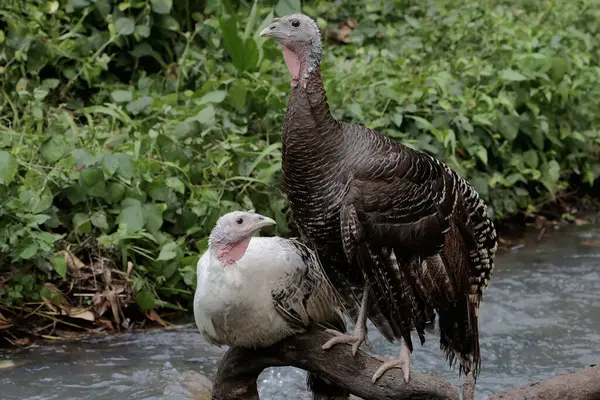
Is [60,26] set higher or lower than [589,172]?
higher

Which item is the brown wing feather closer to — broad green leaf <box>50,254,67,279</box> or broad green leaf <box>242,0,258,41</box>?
broad green leaf <box>50,254,67,279</box>

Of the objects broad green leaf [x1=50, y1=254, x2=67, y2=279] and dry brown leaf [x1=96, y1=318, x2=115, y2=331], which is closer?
broad green leaf [x1=50, y1=254, x2=67, y2=279]

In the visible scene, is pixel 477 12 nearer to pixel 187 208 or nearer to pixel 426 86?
pixel 426 86

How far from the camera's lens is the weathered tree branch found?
433cm

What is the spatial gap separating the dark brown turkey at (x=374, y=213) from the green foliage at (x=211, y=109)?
6.42 ft

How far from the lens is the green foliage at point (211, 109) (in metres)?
6.39

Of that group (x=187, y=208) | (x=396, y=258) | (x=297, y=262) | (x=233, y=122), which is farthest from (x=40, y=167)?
(x=396, y=258)

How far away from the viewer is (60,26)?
26.3 ft

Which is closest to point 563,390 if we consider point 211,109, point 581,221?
point 211,109

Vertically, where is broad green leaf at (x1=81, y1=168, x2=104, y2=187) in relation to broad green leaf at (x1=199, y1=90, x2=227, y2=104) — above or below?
below

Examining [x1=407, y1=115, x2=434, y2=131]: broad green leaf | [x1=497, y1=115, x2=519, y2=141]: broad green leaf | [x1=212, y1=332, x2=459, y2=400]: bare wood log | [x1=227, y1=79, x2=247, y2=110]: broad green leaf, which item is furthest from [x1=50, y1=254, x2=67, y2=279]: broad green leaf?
[x1=497, y1=115, x2=519, y2=141]: broad green leaf

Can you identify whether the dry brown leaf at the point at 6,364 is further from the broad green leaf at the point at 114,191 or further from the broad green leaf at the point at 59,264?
the broad green leaf at the point at 114,191

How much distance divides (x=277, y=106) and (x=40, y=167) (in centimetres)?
180

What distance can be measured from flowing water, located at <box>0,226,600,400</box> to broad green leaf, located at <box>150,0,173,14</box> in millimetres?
2814
